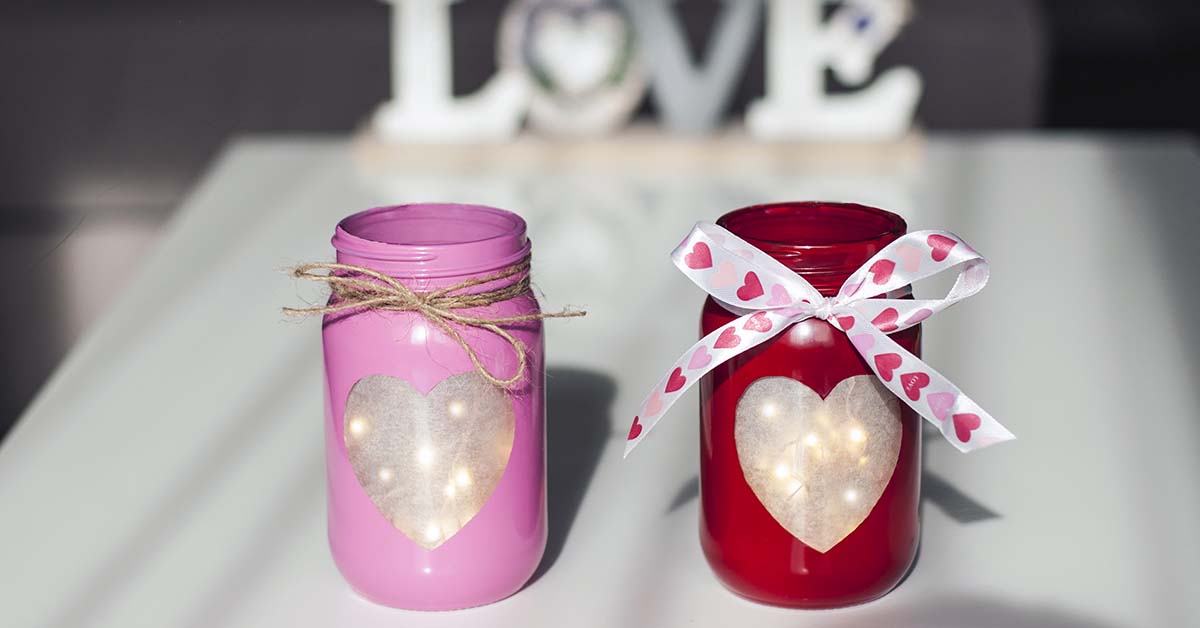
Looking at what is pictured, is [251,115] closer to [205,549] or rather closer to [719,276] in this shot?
[205,549]

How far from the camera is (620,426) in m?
0.92

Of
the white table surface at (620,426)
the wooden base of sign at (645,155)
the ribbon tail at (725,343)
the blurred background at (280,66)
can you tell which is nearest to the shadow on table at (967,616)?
the white table surface at (620,426)

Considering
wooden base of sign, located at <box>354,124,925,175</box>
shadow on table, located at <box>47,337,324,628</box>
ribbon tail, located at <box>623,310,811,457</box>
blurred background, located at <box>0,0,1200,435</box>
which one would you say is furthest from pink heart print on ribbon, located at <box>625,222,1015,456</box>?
blurred background, located at <box>0,0,1200,435</box>

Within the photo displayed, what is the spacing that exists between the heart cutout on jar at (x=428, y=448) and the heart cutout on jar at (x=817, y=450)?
0.12 m

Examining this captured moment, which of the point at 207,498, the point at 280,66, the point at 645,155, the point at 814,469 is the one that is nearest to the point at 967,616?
the point at 814,469

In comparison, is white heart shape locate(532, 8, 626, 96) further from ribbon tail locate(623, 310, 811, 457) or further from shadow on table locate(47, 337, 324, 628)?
ribbon tail locate(623, 310, 811, 457)

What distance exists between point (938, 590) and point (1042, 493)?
0.14 m

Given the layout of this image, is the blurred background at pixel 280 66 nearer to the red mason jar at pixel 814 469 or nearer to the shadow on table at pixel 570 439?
the shadow on table at pixel 570 439


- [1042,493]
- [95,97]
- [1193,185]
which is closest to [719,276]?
[1042,493]

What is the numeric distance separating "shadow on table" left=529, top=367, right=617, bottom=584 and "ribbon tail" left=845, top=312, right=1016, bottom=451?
21cm

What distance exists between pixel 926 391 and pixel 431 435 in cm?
23

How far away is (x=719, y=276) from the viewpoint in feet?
2.13

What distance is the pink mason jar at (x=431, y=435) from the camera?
0.66 metres

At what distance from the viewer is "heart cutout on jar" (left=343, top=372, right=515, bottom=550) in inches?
26.3
